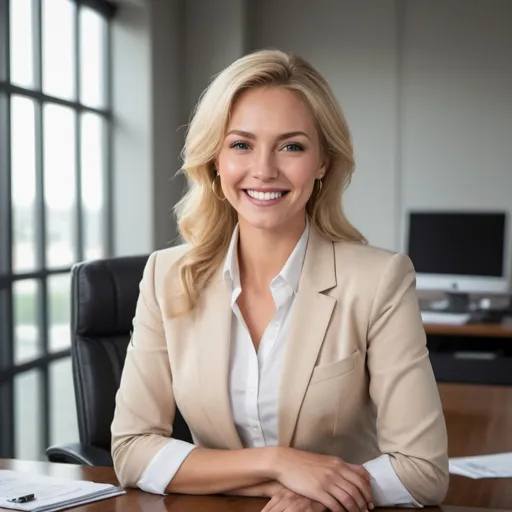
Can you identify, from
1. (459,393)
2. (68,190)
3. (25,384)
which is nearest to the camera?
(459,393)

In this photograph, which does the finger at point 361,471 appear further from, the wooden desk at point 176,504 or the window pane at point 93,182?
the window pane at point 93,182

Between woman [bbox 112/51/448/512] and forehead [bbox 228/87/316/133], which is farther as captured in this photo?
forehead [bbox 228/87/316/133]

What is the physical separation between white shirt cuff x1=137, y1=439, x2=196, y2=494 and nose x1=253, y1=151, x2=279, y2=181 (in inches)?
22.8

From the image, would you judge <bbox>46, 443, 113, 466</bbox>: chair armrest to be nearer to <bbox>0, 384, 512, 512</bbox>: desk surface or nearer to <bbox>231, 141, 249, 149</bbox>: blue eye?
<bbox>0, 384, 512, 512</bbox>: desk surface

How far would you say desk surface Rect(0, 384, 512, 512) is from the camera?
63.6 inches

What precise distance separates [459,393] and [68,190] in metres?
2.62

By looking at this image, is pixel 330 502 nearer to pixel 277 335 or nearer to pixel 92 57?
pixel 277 335

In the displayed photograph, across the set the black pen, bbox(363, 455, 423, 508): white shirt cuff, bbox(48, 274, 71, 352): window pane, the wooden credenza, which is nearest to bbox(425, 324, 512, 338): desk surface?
the wooden credenza

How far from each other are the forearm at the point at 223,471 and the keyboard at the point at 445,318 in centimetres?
319

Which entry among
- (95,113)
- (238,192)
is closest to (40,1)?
(95,113)

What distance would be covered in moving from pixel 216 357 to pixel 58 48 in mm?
3050

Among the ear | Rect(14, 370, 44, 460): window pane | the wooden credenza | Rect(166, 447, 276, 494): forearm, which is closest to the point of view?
Rect(166, 447, 276, 494): forearm

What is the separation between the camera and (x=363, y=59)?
5.89m

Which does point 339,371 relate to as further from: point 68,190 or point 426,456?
point 68,190
